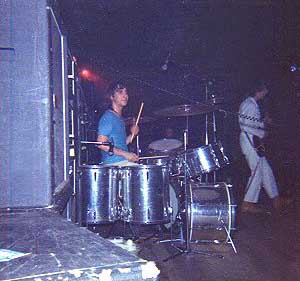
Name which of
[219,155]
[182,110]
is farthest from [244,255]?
[182,110]

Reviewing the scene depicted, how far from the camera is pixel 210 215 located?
14.7ft

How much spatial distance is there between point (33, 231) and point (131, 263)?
1.97 ft

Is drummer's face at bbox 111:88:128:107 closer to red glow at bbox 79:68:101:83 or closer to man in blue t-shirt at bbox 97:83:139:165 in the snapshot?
man in blue t-shirt at bbox 97:83:139:165

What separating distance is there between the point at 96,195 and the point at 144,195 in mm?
606

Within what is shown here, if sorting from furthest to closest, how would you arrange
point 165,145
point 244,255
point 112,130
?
1. point 165,145
2. point 112,130
3. point 244,255

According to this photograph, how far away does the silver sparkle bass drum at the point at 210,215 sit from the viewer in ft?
14.6

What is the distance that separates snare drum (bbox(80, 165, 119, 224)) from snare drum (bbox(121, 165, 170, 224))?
Result: 0.67ft

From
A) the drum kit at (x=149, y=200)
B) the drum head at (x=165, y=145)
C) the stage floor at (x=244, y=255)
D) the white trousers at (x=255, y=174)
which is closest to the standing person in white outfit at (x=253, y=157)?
the white trousers at (x=255, y=174)

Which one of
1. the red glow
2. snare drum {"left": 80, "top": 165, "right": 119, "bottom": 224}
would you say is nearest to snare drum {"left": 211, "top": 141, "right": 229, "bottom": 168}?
snare drum {"left": 80, "top": 165, "right": 119, "bottom": 224}

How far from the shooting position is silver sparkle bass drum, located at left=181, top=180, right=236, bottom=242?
14.6 ft

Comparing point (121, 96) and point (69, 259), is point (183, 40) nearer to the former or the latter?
point (121, 96)

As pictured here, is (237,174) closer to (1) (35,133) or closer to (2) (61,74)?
(2) (61,74)

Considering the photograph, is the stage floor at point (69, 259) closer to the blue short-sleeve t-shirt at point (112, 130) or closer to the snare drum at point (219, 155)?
the blue short-sleeve t-shirt at point (112, 130)

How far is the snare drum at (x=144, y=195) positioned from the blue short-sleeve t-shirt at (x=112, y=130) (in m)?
0.48
